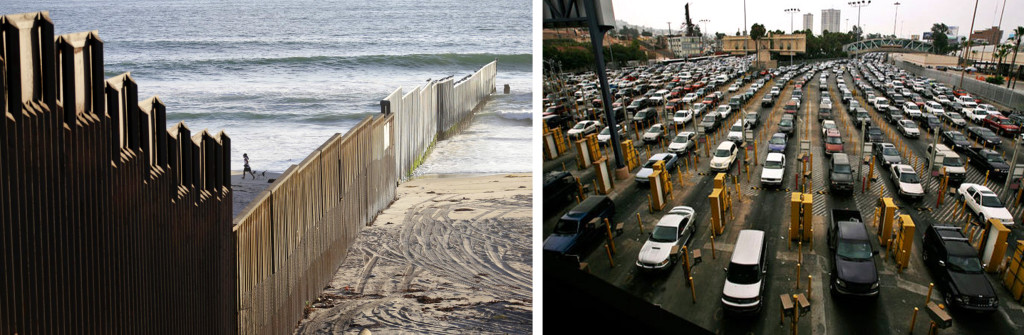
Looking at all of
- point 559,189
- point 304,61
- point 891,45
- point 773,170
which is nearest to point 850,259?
point 773,170

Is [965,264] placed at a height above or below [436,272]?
above

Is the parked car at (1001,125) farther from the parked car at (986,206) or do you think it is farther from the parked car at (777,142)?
the parked car at (777,142)

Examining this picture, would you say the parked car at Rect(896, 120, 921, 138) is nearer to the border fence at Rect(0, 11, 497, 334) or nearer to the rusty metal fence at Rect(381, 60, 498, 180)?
the border fence at Rect(0, 11, 497, 334)

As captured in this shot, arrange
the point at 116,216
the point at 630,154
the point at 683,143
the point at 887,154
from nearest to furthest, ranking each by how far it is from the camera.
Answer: the point at 887,154 → the point at 630,154 → the point at 683,143 → the point at 116,216

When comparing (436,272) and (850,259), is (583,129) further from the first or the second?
(436,272)

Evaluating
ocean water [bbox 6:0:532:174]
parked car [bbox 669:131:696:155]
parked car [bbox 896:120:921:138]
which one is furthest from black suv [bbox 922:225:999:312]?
ocean water [bbox 6:0:532:174]

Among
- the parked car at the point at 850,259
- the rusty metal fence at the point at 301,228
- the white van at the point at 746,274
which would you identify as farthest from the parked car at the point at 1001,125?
the rusty metal fence at the point at 301,228

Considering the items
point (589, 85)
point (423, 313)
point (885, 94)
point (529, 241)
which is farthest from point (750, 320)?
point (529, 241)
